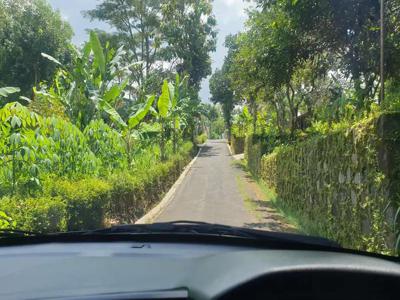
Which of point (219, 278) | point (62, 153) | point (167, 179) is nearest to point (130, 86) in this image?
point (167, 179)

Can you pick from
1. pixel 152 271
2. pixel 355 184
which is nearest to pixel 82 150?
pixel 355 184

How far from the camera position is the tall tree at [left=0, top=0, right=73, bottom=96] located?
3694 centimetres

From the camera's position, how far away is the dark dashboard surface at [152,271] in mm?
1457

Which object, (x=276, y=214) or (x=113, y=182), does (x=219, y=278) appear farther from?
(x=276, y=214)

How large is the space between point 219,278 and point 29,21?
39105 millimetres

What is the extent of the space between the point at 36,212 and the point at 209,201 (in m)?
11.5

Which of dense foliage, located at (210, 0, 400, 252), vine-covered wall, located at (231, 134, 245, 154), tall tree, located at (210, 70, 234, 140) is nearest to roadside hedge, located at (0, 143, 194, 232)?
dense foliage, located at (210, 0, 400, 252)

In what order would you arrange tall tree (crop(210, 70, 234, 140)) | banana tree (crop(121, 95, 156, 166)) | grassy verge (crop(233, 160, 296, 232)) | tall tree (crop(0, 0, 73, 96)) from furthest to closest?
tall tree (crop(210, 70, 234, 140)) < tall tree (crop(0, 0, 73, 96)) < banana tree (crop(121, 95, 156, 166)) < grassy verge (crop(233, 160, 296, 232))

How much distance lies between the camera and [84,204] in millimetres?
10516

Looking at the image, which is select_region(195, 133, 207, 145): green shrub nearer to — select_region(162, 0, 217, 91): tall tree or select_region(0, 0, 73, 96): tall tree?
select_region(162, 0, 217, 91): tall tree

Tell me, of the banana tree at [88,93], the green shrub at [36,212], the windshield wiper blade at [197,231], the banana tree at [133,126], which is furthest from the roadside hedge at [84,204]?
the windshield wiper blade at [197,231]

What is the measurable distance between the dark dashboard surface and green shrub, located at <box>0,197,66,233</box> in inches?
245

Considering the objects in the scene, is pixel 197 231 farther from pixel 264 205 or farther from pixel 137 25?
pixel 137 25

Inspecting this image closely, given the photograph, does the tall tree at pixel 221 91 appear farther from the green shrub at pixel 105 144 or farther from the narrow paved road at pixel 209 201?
the green shrub at pixel 105 144
